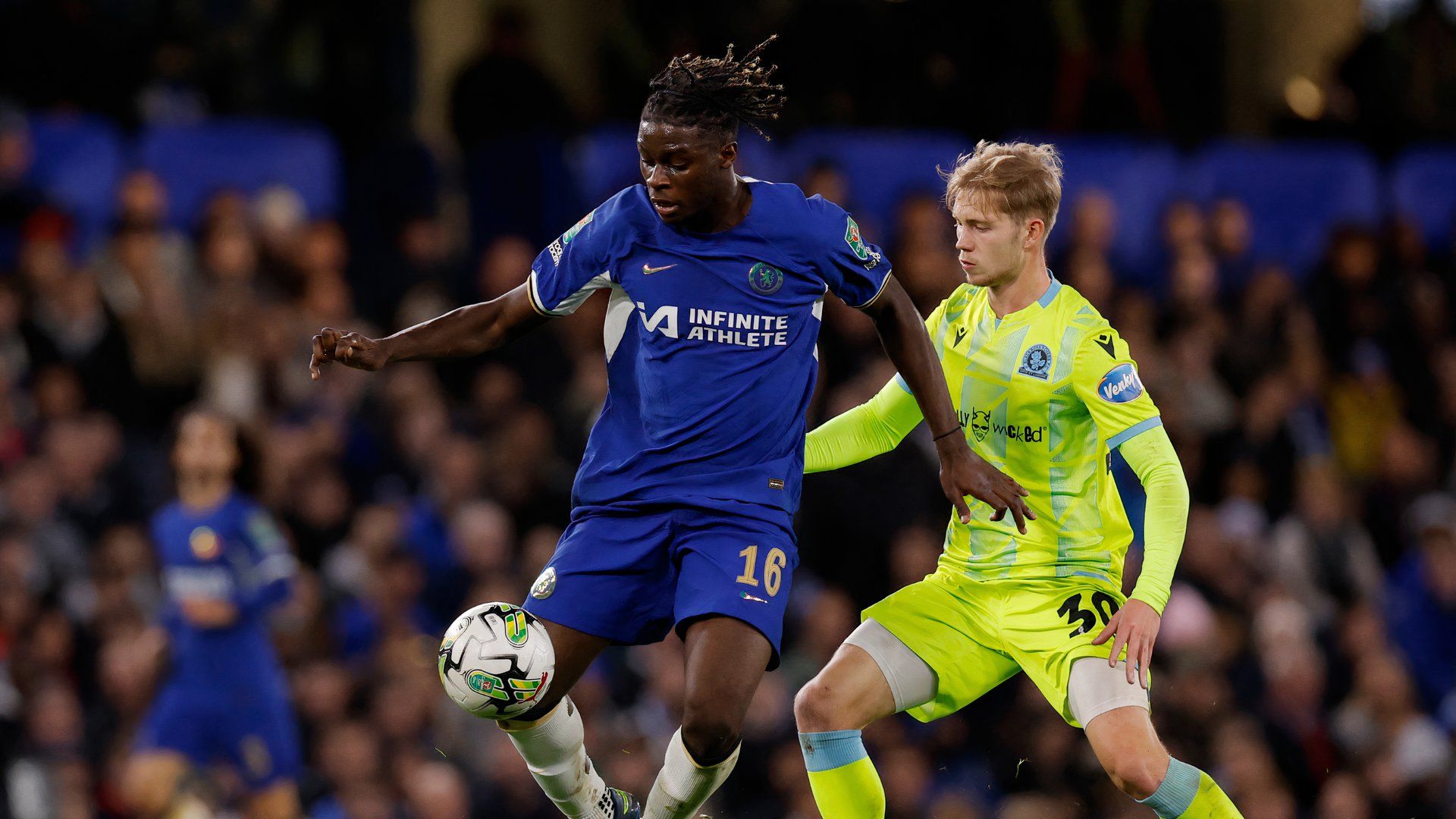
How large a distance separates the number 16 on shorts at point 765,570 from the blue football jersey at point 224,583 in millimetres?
4560

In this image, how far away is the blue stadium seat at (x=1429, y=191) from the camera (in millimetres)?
13445

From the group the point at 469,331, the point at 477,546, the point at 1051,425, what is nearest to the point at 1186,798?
the point at 1051,425

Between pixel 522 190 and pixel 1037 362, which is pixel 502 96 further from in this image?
pixel 1037 362

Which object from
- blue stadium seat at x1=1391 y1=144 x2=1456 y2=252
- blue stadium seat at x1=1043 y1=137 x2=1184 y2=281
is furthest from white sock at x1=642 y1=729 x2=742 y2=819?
blue stadium seat at x1=1391 y1=144 x2=1456 y2=252

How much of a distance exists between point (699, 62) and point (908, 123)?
7.44 metres

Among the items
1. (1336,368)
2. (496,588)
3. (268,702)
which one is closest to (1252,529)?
(1336,368)

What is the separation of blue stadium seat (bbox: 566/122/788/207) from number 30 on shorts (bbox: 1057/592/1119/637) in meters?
6.02

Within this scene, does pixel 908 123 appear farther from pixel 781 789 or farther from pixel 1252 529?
pixel 781 789

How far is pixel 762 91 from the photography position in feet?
18.5

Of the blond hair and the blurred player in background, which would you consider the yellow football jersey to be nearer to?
the blond hair

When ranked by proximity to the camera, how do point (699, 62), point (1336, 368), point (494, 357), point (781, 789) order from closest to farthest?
point (699, 62), point (781, 789), point (494, 357), point (1336, 368)

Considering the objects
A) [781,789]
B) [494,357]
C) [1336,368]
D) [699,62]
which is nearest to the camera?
[699,62]

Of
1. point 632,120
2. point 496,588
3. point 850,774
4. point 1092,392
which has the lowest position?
point 496,588

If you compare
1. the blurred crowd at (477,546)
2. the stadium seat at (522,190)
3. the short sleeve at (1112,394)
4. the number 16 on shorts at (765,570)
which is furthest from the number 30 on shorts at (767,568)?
the stadium seat at (522,190)
